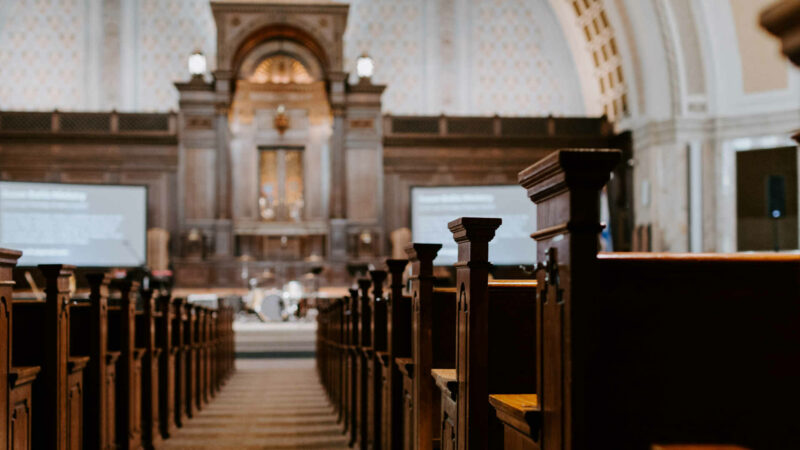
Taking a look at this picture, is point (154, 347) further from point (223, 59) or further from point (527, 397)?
point (223, 59)

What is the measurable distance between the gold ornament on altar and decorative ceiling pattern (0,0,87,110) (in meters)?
4.77

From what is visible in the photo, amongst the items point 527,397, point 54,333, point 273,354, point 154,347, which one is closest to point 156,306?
point 154,347

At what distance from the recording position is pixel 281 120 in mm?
16422

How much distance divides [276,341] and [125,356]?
7.60 m

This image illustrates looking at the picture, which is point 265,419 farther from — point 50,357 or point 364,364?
point 50,357

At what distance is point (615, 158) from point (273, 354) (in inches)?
446

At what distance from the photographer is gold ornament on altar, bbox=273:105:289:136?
1639 cm

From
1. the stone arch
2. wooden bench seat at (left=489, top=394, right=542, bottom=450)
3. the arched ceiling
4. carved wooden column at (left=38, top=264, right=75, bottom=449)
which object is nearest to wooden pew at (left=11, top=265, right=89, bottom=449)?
carved wooden column at (left=38, top=264, right=75, bottom=449)

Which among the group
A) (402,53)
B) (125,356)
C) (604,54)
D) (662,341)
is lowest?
(125,356)

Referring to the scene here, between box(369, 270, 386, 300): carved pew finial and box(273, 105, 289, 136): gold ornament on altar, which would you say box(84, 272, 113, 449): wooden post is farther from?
box(273, 105, 289, 136): gold ornament on altar

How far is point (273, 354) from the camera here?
12758 millimetres

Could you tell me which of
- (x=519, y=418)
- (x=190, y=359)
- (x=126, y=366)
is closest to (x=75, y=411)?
(x=126, y=366)

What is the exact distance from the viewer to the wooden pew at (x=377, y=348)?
16.8 ft

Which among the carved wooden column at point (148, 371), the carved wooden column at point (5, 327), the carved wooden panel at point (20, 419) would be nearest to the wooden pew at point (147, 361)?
the carved wooden column at point (148, 371)
